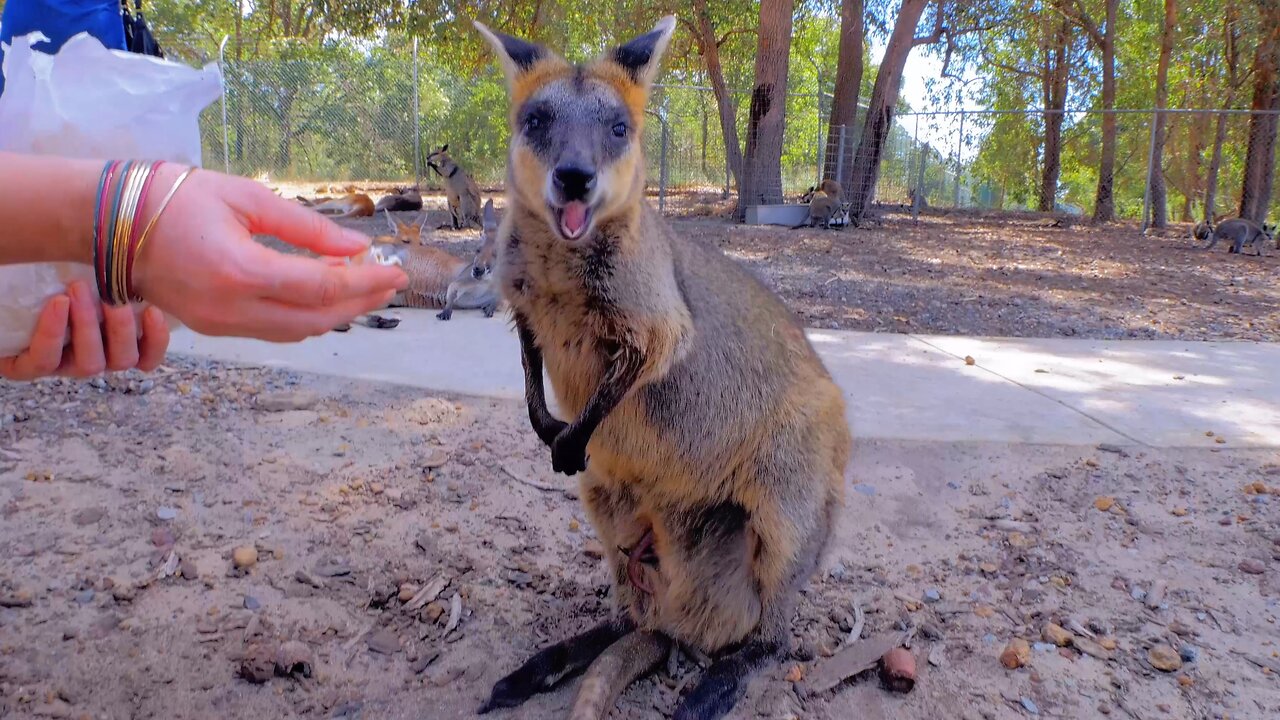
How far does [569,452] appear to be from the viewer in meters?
2.13

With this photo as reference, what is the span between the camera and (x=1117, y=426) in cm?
380

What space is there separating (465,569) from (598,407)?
0.92m

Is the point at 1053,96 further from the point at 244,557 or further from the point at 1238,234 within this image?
the point at 244,557

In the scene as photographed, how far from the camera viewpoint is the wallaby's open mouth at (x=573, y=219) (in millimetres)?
2109

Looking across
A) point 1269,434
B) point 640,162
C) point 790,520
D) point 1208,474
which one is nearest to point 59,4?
point 640,162

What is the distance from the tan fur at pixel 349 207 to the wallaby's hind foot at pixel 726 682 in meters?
10.4

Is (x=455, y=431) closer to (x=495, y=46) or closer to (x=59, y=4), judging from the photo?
(x=495, y=46)

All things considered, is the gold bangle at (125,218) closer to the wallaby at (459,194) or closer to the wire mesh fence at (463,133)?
the wallaby at (459,194)

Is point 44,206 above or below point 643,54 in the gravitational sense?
below

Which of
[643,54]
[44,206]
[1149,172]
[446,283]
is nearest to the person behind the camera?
[44,206]

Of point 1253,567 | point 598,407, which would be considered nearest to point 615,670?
point 598,407

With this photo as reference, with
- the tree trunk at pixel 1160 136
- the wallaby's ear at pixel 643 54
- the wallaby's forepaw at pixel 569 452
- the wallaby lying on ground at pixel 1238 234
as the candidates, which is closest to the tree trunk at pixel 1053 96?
the tree trunk at pixel 1160 136

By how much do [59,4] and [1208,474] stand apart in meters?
3.91

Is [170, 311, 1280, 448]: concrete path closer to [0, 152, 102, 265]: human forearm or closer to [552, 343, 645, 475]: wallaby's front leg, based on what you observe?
[552, 343, 645, 475]: wallaby's front leg
